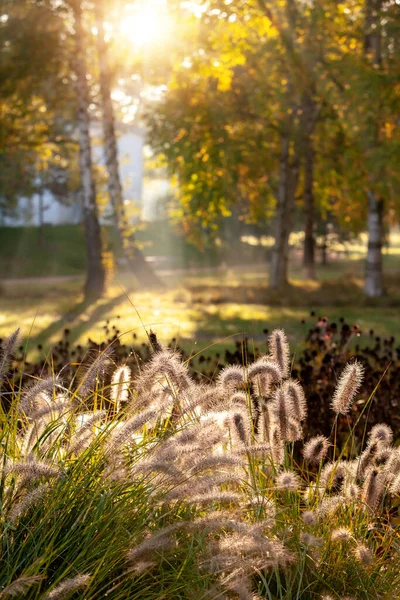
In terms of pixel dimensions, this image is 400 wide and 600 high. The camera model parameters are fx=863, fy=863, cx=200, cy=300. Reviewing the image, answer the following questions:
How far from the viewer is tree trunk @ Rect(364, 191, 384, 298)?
21062 millimetres

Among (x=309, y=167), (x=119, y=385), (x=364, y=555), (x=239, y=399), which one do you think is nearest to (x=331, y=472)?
(x=239, y=399)

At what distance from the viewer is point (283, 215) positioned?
74.7 ft

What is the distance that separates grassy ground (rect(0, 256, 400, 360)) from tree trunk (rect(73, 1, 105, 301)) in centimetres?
46

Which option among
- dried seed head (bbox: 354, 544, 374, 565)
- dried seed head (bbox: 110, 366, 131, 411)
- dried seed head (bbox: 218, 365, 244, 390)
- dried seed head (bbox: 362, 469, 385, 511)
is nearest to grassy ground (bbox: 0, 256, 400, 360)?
dried seed head (bbox: 110, 366, 131, 411)

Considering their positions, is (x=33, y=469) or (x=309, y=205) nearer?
(x=33, y=469)

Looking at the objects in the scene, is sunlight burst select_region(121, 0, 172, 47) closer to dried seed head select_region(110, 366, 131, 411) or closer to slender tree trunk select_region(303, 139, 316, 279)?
slender tree trunk select_region(303, 139, 316, 279)

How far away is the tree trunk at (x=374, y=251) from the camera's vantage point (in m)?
21.1

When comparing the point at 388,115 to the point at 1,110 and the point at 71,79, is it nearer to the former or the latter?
the point at 71,79

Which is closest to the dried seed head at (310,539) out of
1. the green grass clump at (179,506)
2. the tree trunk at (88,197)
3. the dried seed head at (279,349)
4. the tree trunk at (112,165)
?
the green grass clump at (179,506)

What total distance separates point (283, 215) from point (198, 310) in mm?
6485

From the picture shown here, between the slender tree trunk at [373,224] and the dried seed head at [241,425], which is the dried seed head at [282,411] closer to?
the dried seed head at [241,425]

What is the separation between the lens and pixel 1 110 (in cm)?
2144

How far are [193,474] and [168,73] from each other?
66.1 ft

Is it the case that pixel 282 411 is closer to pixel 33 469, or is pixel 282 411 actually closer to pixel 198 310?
pixel 33 469
